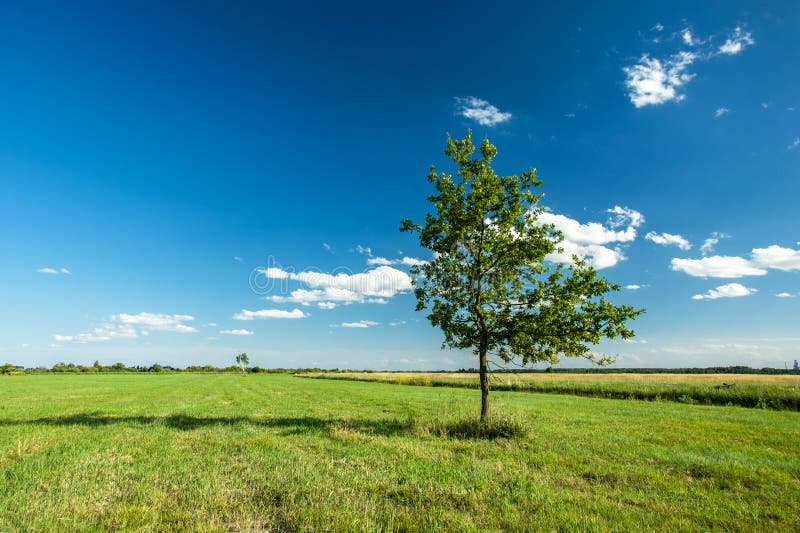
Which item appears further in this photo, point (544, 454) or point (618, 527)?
point (544, 454)

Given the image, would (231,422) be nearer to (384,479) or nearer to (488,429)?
(488,429)

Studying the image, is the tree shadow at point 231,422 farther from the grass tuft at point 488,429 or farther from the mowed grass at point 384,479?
the grass tuft at point 488,429

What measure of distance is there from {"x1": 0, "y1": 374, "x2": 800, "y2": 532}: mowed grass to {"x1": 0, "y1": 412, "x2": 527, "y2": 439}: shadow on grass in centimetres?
28

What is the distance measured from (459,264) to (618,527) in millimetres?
11188

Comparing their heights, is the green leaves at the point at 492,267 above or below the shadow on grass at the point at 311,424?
above

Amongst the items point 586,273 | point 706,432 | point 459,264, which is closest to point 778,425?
point 706,432

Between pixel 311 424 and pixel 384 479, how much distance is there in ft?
31.1

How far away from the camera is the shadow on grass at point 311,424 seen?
14.6 m

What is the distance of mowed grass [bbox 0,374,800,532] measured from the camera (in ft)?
21.4

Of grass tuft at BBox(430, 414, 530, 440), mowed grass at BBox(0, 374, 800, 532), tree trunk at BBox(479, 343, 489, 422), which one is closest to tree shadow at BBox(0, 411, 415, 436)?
mowed grass at BBox(0, 374, 800, 532)

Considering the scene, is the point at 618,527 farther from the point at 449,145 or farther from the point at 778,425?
the point at 778,425

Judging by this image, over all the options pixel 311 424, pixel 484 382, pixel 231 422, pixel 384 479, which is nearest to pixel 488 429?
pixel 484 382

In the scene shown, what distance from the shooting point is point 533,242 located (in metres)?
15.4

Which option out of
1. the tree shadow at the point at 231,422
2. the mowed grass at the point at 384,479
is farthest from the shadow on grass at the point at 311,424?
the mowed grass at the point at 384,479
